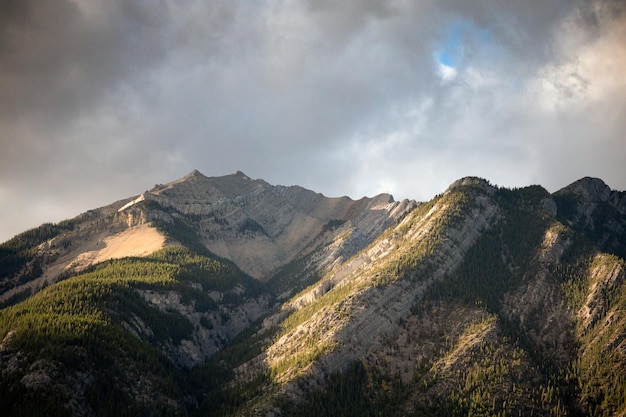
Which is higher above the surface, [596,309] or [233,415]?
[233,415]

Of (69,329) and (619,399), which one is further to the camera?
(69,329)

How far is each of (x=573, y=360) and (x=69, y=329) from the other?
172959 mm

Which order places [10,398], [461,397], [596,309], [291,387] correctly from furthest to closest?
[596,309] → [291,387] → [461,397] → [10,398]

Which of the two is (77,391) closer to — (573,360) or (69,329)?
(69,329)

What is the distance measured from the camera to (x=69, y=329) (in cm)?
19312

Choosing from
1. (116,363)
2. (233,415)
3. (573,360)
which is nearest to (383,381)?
(233,415)

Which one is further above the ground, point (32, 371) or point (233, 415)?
point (32, 371)

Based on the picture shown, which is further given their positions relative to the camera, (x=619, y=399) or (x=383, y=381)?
(x=383, y=381)

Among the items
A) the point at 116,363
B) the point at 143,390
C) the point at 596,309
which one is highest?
the point at 116,363

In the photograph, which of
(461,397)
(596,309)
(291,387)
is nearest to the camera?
(461,397)

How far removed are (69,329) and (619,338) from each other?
605ft

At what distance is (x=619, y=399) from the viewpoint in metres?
165

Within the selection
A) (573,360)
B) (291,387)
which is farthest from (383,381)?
(573,360)

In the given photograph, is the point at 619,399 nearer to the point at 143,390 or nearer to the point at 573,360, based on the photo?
the point at 573,360
